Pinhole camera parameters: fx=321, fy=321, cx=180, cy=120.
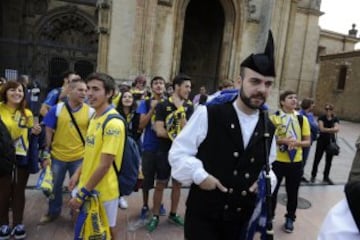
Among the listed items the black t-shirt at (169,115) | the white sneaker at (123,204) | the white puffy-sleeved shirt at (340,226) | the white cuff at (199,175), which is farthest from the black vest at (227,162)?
the white sneaker at (123,204)

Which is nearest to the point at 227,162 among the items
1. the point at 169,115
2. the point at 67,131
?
the point at 169,115

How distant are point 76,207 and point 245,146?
4.92 ft

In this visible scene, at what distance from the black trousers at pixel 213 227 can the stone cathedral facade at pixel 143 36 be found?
10456 millimetres

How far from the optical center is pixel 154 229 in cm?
443

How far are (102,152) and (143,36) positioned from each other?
33.3 feet

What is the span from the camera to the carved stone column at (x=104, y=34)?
42.1ft

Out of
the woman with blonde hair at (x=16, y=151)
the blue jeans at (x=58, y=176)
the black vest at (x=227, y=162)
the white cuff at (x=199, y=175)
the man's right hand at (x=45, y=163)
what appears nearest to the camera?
the white cuff at (x=199, y=175)

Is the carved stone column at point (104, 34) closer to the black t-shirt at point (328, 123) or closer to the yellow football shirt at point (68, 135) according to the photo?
the black t-shirt at point (328, 123)

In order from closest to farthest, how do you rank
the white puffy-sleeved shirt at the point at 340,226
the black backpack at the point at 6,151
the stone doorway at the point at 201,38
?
the white puffy-sleeved shirt at the point at 340,226
the black backpack at the point at 6,151
the stone doorway at the point at 201,38

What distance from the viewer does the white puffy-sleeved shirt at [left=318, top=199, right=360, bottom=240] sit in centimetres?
125

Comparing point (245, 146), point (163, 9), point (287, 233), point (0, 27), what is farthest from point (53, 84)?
point (245, 146)

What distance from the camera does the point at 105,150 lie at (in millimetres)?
2701

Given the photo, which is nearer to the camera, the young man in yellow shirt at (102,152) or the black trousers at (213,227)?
the black trousers at (213,227)

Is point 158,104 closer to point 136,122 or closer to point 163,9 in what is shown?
point 136,122
